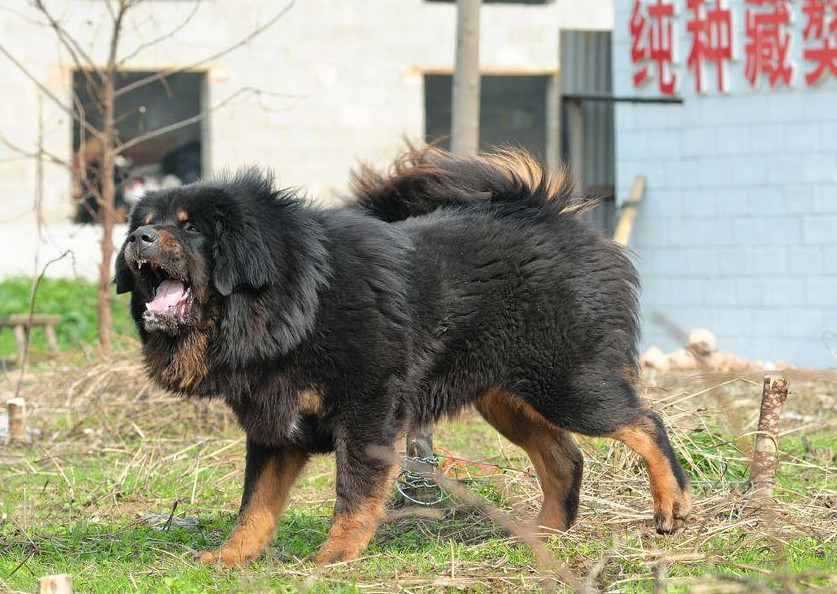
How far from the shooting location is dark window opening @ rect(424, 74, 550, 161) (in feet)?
64.4

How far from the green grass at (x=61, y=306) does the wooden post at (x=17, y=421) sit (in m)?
6.68

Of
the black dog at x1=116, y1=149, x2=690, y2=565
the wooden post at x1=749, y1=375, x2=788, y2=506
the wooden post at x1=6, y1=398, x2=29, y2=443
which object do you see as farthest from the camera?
the wooden post at x1=6, y1=398, x2=29, y2=443

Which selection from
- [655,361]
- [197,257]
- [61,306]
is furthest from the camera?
[61,306]

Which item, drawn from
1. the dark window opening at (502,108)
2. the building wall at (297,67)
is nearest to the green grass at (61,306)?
the building wall at (297,67)

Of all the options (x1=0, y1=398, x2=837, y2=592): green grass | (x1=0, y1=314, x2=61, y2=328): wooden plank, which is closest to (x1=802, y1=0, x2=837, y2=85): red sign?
(x1=0, y1=398, x2=837, y2=592): green grass

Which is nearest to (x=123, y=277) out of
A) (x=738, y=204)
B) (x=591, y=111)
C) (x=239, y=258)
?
(x=239, y=258)

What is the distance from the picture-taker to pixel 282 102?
59.1ft

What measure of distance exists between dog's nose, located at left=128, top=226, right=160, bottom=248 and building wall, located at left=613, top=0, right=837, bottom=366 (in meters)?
9.11

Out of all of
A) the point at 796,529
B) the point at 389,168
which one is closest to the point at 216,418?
the point at 389,168

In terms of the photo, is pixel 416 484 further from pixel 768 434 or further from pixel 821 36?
pixel 821 36

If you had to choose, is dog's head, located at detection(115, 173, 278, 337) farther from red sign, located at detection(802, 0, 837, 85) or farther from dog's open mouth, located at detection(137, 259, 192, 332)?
red sign, located at detection(802, 0, 837, 85)

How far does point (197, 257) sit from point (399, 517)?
180 centimetres

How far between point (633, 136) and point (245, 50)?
6985 millimetres

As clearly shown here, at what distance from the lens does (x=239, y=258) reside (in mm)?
→ 4766
